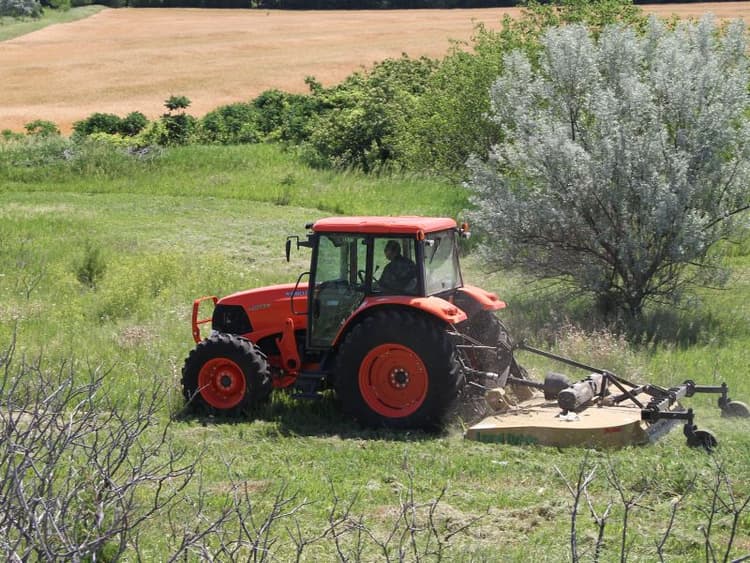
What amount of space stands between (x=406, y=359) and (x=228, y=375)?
1.89 metres

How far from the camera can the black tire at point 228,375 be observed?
36.6 ft

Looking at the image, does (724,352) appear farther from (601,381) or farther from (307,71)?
(307,71)

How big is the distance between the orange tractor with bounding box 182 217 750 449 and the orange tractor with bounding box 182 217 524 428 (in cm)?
1

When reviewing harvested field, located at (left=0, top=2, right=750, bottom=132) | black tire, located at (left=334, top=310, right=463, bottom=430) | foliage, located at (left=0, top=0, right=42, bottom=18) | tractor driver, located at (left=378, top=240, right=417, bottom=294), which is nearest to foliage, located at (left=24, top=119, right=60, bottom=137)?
harvested field, located at (left=0, top=2, right=750, bottom=132)

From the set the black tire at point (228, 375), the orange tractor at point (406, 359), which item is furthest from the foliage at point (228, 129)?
the black tire at point (228, 375)

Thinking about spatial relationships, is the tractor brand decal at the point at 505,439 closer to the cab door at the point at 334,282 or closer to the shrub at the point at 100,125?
the cab door at the point at 334,282

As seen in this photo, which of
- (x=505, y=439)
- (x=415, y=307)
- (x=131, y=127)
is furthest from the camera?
(x=131, y=127)

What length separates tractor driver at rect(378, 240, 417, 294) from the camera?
35.3ft

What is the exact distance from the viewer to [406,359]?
34.7 ft

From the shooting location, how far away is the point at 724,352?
46.3 feet

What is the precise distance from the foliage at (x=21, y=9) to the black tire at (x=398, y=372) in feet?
213

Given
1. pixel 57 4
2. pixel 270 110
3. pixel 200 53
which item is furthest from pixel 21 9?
pixel 270 110

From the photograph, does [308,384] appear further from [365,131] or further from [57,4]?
[57,4]

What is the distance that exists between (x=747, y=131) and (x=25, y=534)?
13.3 m
